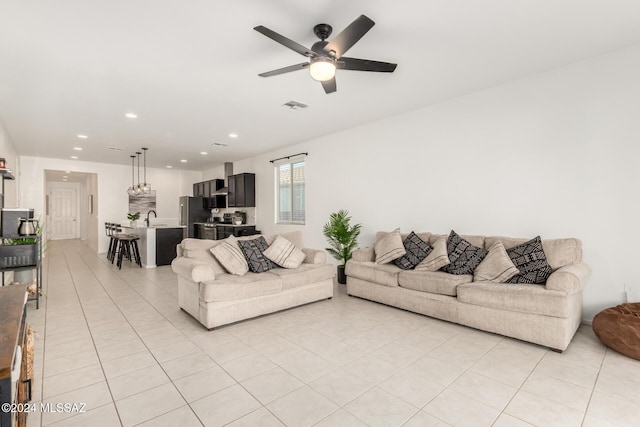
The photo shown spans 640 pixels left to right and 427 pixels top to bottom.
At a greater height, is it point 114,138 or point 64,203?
point 114,138

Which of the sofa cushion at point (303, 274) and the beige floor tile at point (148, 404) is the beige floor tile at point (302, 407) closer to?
the beige floor tile at point (148, 404)

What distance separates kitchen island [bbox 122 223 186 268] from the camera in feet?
22.1

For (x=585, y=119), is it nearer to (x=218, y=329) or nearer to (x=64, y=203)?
(x=218, y=329)

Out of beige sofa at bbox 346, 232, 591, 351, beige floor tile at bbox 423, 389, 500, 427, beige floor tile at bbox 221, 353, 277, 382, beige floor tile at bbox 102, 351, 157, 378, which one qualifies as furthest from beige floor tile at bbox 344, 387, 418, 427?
beige floor tile at bbox 102, 351, 157, 378

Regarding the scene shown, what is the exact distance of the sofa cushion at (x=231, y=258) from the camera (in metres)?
3.70

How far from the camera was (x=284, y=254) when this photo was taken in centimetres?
413

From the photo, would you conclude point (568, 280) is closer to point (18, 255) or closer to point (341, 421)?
point (341, 421)

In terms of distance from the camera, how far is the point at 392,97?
4.20 m

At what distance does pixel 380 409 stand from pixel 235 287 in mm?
1942

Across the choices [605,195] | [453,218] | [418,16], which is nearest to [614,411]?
[605,195]

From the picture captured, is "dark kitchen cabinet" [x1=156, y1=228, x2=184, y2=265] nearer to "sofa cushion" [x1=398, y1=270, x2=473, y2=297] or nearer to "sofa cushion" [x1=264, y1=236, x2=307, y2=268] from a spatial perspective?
"sofa cushion" [x1=264, y1=236, x2=307, y2=268]

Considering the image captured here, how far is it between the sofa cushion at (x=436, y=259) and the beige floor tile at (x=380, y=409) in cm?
199

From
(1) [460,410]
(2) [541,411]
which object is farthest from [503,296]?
(1) [460,410]

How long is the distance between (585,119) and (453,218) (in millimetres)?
1745
